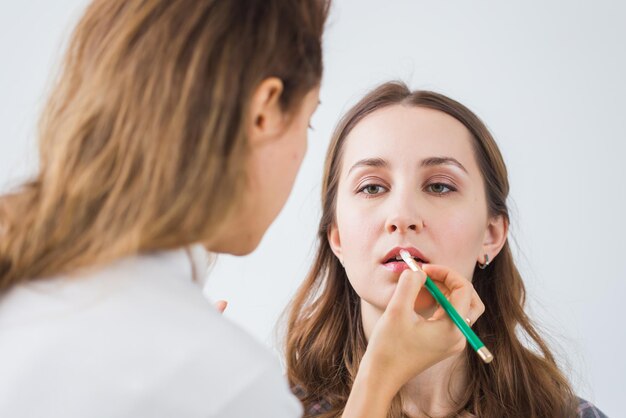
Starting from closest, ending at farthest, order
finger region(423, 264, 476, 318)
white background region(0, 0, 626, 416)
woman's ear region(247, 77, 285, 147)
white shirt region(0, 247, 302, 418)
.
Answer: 1. white shirt region(0, 247, 302, 418)
2. woman's ear region(247, 77, 285, 147)
3. finger region(423, 264, 476, 318)
4. white background region(0, 0, 626, 416)

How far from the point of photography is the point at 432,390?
1.49 m

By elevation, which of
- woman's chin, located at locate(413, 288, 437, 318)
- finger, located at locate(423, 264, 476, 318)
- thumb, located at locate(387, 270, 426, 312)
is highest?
thumb, located at locate(387, 270, 426, 312)

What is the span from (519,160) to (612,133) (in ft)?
0.79

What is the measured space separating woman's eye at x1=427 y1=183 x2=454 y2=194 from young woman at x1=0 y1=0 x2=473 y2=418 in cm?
63

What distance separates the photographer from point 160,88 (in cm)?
81

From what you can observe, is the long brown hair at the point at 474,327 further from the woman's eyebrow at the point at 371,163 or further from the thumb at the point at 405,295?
the thumb at the point at 405,295

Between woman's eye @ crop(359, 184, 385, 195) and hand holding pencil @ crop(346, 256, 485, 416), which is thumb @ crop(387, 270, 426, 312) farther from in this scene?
woman's eye @ crop(359, 184, 385, 195)

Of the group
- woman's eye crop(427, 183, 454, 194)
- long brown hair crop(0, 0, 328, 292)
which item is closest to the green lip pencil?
woman's eye crop(427, 183, 454, 194)

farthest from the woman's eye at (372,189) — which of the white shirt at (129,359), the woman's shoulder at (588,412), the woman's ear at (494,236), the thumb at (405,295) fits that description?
the white shirt at (129,359)

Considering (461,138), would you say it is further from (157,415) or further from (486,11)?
(157,415)

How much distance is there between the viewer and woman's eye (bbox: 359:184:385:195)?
4.89 ft

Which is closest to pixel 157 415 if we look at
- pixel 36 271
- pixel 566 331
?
pixel 36 271

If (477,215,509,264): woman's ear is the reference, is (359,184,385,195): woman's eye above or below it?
above

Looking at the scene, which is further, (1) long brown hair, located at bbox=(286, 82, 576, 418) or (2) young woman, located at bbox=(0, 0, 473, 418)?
(1) long brown hair, located at bbox=(286, 82, 576, 418)
